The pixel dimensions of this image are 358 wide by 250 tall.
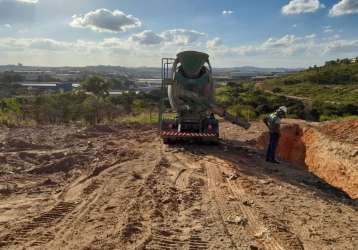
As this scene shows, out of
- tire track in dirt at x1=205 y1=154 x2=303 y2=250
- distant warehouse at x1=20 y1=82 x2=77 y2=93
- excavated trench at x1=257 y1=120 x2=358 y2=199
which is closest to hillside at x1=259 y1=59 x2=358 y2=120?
excavated trench at x1=257 y1=120 x2=358 y2=199

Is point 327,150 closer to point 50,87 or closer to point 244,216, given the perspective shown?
point 244,216

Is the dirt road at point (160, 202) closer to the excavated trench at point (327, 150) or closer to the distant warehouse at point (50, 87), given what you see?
the excavated trench at point (327, 150)

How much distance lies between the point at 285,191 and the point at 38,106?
20398 mm

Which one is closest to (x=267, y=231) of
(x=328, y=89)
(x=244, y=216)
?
(x=244, y=216)

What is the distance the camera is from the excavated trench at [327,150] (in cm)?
1364

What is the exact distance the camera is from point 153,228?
625cm

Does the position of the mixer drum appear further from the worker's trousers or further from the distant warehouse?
the distant warehouse

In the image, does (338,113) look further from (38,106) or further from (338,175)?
(38,106)

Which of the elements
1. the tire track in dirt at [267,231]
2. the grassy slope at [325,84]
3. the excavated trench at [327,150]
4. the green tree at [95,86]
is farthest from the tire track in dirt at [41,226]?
Result: the grassy slope at [325,84]

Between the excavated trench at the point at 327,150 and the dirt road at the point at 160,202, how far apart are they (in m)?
2.69

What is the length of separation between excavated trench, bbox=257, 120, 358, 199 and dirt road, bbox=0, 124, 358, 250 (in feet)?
8.82

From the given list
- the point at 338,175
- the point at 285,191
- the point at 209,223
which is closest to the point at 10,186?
the point at 209,223

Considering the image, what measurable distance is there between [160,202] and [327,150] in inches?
393

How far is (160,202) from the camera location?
7.57 metres
